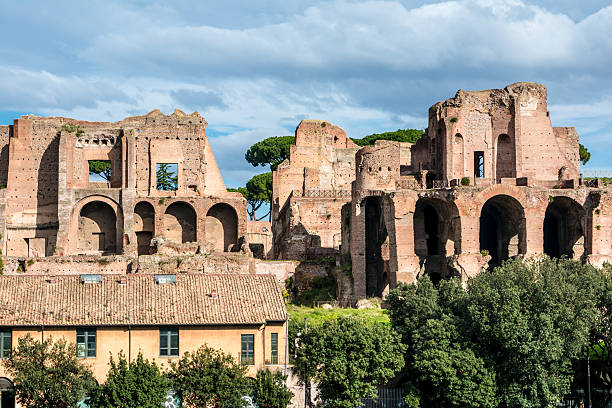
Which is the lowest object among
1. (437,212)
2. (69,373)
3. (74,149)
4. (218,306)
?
(69,373)

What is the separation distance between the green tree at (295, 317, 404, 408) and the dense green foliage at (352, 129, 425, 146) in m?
52.3

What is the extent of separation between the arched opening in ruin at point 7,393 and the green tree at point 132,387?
319 cm

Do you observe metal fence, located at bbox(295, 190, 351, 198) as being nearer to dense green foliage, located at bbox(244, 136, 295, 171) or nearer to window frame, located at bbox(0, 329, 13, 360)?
dense green foliage, located at bbox(244, 136, 295, 171)

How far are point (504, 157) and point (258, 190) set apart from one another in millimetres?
30596

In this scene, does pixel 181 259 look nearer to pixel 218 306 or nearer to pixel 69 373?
pixel 218 306

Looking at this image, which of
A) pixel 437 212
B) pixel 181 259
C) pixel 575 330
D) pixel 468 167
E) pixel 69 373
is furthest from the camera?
pixel 468 167

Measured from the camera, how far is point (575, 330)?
37.5 metres

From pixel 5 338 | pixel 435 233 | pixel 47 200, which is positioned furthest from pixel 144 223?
pixel 5 338

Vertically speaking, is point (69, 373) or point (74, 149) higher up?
point (74, 149)

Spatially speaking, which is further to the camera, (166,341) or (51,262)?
(51,262)

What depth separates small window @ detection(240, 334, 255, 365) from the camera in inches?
1471

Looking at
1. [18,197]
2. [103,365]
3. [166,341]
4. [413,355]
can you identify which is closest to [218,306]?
[166,341]

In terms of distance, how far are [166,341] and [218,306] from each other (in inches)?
106

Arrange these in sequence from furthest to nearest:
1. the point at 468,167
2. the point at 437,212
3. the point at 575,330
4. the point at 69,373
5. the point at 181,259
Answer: the point at 468,167, the point at 437,212, the point at 181,259, the point at 575,330, the point at 69,373
